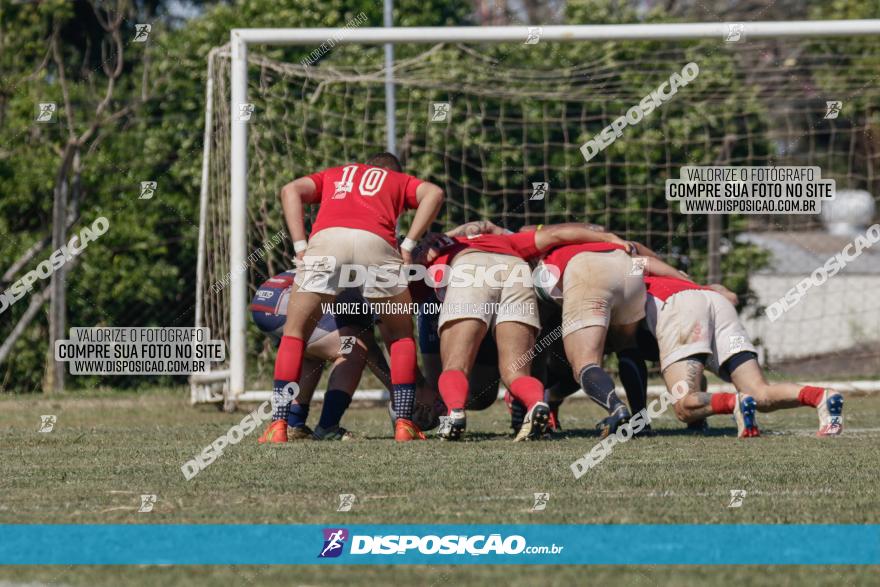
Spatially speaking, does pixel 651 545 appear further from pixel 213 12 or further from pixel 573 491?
pixel 213 12

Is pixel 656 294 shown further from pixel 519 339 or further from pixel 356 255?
pixel 356 255

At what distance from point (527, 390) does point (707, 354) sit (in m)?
1.21

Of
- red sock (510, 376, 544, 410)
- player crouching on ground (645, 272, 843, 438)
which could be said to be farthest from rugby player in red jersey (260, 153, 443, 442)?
player crouching on ground (645, 272, 843, 438)

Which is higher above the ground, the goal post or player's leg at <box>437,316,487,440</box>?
the goal post

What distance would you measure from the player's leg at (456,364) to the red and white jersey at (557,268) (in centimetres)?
48

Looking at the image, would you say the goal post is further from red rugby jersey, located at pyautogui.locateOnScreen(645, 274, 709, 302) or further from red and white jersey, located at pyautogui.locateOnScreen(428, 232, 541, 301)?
red rugby jersey, located at pyautogui.locateOnScreen(645, 274, 709, 302)

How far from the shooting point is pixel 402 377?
7.99m

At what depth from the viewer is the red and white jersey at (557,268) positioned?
823 cm

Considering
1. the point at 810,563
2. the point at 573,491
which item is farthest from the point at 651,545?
the point at 573,491

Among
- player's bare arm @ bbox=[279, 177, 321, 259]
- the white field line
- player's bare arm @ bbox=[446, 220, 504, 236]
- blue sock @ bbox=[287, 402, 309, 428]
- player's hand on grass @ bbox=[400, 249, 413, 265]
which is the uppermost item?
player's bare arm @ bbox=[279, 177, 321, 259]

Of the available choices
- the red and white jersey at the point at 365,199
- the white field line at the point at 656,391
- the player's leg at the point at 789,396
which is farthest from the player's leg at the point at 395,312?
the white field line at the point at 656,391

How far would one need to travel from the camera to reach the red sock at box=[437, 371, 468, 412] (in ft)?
25.4

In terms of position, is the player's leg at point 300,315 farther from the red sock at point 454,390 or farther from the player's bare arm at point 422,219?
the red sock at point 454,390

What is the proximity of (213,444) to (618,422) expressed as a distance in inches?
86.3
